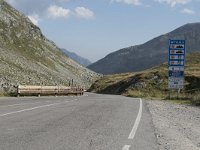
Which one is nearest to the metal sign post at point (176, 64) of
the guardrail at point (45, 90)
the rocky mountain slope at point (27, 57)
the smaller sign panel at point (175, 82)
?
the smaller sign panel at point (175, 82)

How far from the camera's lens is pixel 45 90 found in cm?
4491

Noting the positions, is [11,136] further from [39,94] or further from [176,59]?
[176,59]

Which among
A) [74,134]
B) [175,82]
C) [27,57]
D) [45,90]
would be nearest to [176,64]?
[175,82]

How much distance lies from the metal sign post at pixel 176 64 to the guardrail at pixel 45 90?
459 inches

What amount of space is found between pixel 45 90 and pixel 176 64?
12759mm

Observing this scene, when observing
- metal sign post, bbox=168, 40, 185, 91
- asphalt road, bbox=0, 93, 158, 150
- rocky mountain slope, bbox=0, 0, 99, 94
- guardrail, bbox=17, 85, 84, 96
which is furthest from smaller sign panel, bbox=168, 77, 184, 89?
rocky mountain slope, bbox=0, 0, 99, 94

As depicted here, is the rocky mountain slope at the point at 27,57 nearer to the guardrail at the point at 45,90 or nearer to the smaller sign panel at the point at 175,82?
the guardrail at the point at 45,90

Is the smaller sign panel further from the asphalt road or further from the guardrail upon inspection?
the asphalt road

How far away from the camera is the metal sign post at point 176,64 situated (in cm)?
4430

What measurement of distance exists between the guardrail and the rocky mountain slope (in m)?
43.6

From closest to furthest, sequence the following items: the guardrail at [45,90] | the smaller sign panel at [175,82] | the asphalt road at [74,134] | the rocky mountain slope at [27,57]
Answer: the asphalt road at [74,134] → the guardrail at [45,90] → the smaller sign panel at [175,82] → the rocky mountain slope at [27,57]

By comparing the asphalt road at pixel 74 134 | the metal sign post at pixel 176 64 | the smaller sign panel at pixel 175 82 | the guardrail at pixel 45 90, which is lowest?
the asphalt road at pixel 74 134

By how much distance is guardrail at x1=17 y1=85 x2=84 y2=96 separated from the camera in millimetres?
40125

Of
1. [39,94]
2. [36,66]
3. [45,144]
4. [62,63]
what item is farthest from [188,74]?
[62,63]
